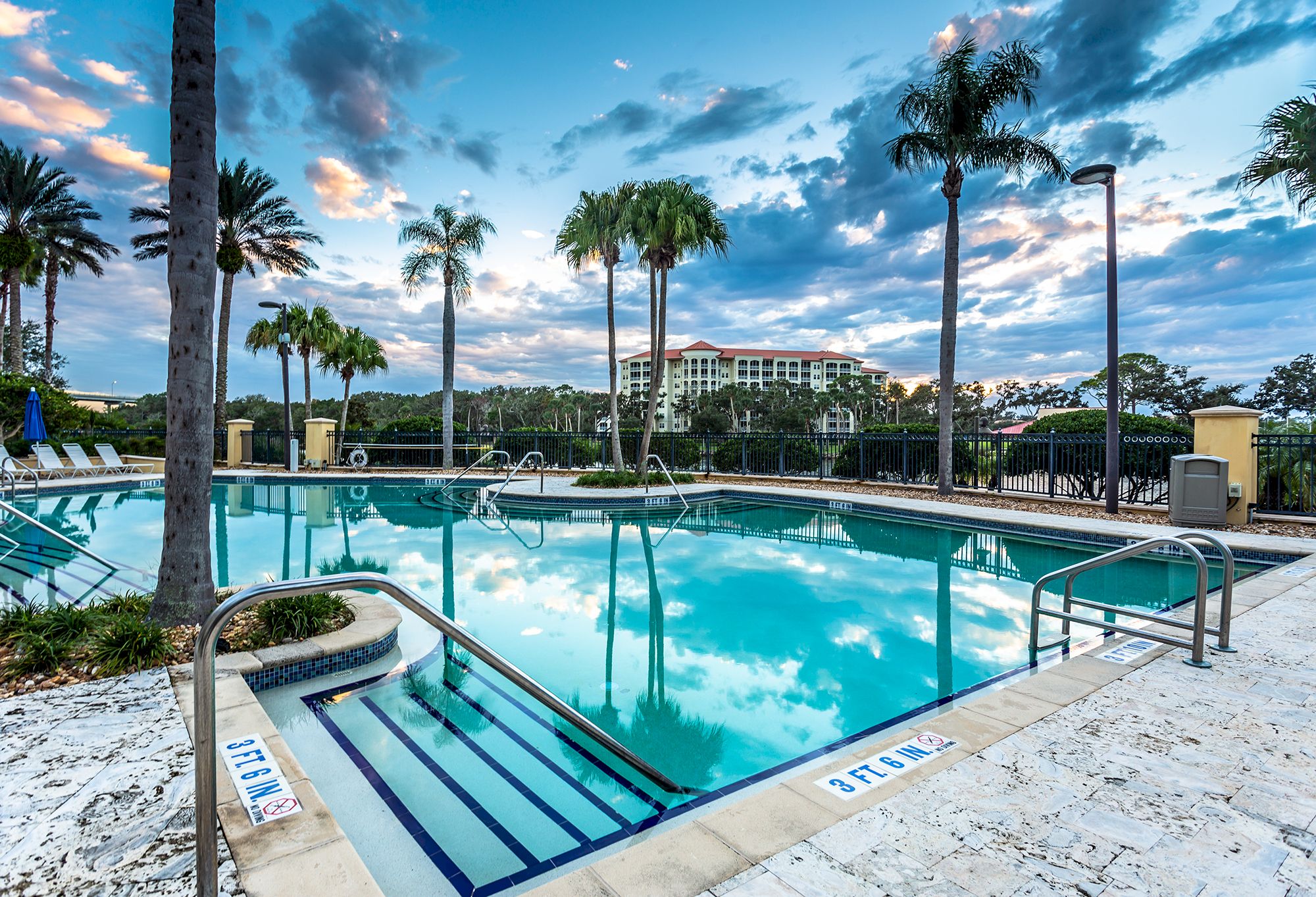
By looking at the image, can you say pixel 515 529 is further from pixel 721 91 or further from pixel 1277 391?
pixel 1277 391

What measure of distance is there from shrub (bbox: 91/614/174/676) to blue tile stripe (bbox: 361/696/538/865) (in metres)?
1.23

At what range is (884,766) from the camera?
2.41 meters

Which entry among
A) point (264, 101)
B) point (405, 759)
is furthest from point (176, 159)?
point (264, 101)

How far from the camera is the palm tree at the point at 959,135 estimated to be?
38.0ft

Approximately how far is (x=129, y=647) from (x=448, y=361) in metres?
16.1

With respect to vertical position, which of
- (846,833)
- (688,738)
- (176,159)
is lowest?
(688,738)

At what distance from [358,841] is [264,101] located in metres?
12.7

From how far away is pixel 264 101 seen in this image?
10.5m

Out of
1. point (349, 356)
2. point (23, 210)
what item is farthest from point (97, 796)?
point (23, 210)

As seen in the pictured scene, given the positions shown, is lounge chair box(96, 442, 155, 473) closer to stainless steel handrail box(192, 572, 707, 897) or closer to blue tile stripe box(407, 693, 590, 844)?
blue tile stripe box(407, 693, 590, 844)

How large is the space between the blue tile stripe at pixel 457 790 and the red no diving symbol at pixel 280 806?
0.65m

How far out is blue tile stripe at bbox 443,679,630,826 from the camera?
2.43 metres

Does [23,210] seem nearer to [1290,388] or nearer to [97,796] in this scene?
[97,796]

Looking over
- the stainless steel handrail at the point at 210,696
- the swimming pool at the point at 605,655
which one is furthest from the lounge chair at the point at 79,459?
the stainless steel handrail at the point at 210,696
